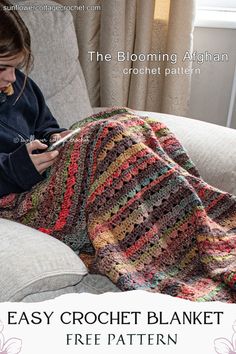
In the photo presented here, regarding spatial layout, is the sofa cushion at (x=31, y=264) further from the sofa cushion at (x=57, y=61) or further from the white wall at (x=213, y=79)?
the white wall at (x=213, y=79)

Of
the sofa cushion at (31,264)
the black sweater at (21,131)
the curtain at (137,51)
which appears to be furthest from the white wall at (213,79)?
the sofa cushion at (31,264)

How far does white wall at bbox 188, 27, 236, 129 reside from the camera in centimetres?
173

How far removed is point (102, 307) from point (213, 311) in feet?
0.57

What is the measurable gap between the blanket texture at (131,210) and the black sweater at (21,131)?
3 cm

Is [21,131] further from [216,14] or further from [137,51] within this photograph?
[216,14]

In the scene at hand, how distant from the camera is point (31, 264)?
33.3 inches

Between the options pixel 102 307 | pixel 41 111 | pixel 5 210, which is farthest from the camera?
pixel 41 111

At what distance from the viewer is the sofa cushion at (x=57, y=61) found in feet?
4.58

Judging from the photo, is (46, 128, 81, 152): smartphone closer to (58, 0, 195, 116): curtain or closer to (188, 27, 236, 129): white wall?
(58, 0, 195, 116): curtain

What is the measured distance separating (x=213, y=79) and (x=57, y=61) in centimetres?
60

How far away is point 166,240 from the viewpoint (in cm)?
105

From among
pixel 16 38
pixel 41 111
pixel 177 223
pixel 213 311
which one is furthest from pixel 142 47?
pixel 213 311

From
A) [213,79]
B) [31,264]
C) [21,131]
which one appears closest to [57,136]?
[21,131]

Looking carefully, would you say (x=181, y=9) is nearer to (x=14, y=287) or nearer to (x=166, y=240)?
(x=166, y=240)
